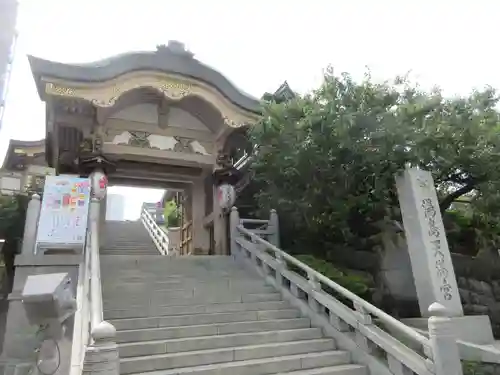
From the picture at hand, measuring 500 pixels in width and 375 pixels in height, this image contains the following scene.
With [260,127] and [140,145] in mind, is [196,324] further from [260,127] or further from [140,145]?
[140,145]

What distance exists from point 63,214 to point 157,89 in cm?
413

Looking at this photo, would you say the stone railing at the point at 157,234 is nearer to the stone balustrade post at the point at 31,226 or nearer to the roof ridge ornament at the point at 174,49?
the stone balustrade post at the point at 31,226

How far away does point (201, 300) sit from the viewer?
6.55 m

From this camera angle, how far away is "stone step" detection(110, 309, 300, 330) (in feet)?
17.8

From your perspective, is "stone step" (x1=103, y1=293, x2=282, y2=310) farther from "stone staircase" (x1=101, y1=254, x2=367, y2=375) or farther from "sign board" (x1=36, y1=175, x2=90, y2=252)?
"sign board" (x1=36, y1=175, x2=90, y2=252)

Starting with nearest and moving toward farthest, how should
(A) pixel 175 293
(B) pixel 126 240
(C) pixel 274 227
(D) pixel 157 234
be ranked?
(A) pixel 175 293, (C) pixel 274 227, (D) pixel 157 234, (B) pixel 126 240

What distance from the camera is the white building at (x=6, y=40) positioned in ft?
34.2

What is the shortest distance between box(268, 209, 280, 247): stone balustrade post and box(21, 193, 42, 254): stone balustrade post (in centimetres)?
506

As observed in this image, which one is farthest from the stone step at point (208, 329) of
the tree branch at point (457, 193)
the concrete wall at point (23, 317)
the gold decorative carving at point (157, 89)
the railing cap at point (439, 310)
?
the gold decorative carving at point (157, 89)

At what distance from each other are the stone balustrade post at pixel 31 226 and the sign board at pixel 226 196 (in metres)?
4.44

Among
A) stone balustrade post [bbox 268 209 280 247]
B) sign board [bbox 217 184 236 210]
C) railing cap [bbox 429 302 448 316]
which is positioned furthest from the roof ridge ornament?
railing cap [bbox 429 302 448 316]

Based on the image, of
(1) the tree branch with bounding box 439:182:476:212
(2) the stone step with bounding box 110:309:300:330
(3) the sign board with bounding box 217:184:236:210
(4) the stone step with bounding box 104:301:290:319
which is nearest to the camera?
(2) the stone step with bounding box 110:309:300:330

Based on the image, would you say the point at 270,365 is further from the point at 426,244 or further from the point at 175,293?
the point at 426,244

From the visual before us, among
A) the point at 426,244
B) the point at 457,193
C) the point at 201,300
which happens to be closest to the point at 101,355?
the point at 201,300
